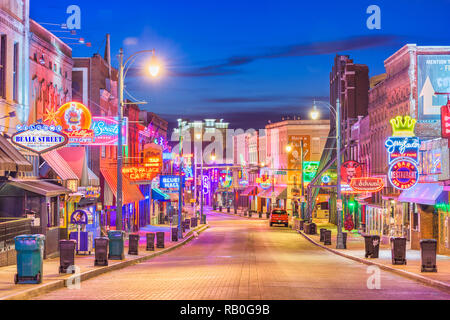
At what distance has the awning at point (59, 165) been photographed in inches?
1225

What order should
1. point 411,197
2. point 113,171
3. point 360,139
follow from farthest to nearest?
point 360,139 → point 113,171 → point 411,197

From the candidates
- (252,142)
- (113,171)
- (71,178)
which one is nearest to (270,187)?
(252,142)

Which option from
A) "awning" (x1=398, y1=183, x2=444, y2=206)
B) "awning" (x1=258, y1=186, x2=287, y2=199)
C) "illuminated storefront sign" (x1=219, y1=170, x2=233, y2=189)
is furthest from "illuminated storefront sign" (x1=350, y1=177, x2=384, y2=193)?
"illuminated storefront sign" (x1=219, y1=170, x2=233, y2=189)

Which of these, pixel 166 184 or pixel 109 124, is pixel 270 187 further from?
pixel 109 124

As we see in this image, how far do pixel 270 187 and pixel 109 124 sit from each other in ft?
231

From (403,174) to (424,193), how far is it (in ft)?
5.20

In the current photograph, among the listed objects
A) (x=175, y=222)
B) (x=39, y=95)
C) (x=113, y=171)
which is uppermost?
(x=39, y=95)

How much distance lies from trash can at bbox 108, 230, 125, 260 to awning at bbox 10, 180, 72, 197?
292 centimetres

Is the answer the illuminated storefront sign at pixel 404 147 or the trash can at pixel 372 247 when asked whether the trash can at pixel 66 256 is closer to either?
the trash can at pixel 372 247

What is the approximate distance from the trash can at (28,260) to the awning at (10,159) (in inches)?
255

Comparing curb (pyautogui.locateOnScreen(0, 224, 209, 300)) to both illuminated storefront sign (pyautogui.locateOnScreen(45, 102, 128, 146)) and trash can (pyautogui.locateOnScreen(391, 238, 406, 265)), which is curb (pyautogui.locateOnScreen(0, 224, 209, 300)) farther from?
trash can (pyautogui.locateOnScreen(391, 238, 406, 265))

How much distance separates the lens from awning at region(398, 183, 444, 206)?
32.9m

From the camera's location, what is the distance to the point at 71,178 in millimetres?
31797

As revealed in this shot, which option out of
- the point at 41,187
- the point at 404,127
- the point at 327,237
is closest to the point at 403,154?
the point at 404,127
